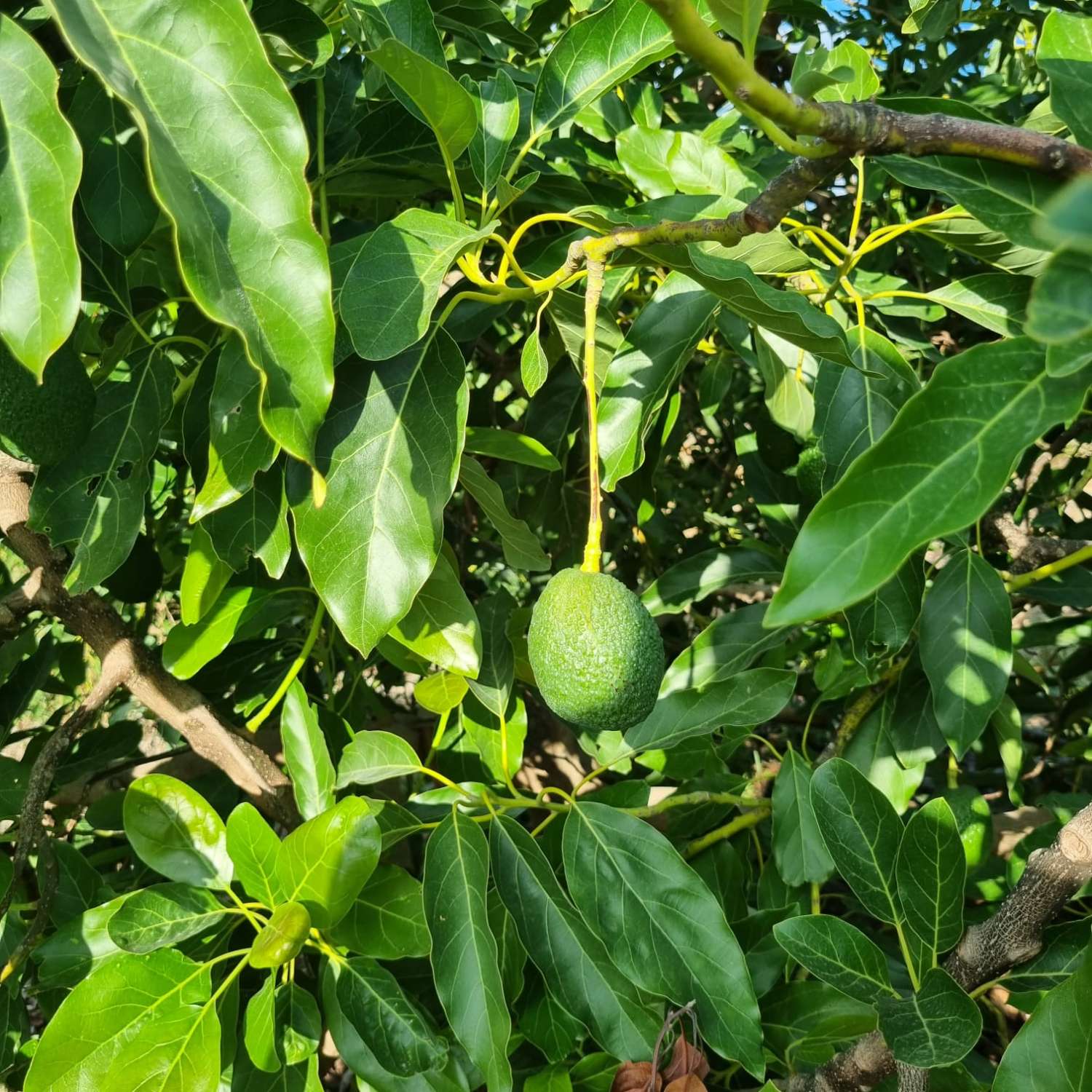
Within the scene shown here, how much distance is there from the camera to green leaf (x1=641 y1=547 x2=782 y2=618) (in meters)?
1.40

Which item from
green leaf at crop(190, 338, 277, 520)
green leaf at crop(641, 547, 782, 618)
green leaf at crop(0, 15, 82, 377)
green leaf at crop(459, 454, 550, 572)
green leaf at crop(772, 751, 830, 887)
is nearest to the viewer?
green leaf at crop(0, 15, 82, 377)

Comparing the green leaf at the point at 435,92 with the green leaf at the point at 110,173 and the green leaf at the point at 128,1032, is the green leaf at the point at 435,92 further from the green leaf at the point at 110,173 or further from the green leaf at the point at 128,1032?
the green leaf at the point at 128,1032

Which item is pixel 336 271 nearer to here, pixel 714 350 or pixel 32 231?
pixel 32 231

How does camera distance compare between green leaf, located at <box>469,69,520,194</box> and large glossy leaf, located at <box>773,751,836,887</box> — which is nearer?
green leaf, located at <box>469,69,520,194</box>

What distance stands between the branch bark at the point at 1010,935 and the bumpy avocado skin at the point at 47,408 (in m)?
0.89

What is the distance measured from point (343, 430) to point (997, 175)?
1.80ft

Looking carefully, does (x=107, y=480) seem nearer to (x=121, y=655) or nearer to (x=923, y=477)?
(x=121, y=655)

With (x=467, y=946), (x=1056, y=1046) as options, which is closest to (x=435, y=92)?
(x=467, y=946)

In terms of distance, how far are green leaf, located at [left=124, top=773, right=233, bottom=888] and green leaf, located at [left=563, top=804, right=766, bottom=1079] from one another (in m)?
0.38

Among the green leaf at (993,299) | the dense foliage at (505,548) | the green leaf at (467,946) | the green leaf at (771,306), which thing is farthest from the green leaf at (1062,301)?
the green leaf at (467,946)

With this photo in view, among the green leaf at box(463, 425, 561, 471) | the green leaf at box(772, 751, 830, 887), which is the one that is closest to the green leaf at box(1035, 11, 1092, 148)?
the green leaf at box(463, 425, 561, 471)

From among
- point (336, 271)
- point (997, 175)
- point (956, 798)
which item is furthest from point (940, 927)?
point (336, 271)

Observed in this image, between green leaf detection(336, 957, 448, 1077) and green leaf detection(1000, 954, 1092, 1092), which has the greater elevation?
green leaf detection(1000, 954, 1092, 1092)

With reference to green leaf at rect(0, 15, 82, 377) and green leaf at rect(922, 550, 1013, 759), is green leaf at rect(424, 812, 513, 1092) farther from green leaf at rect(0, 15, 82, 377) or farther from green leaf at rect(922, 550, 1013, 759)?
green leaf at rect(0, 15, 82, 377)
